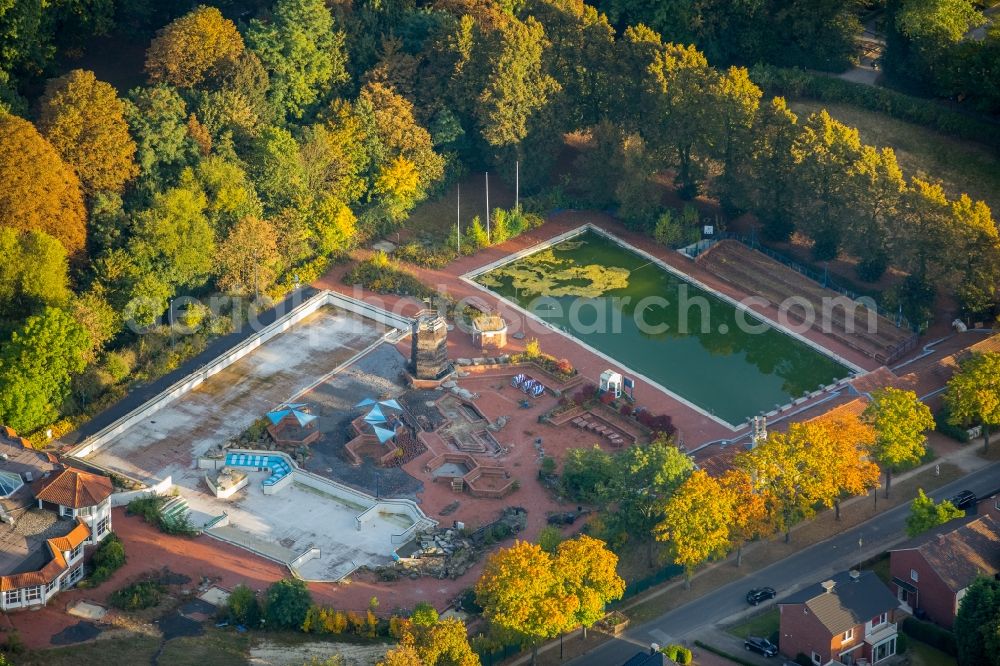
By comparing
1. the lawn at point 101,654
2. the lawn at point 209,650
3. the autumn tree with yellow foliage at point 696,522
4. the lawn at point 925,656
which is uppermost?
the autumn tree with yellow foliage at point 696,522

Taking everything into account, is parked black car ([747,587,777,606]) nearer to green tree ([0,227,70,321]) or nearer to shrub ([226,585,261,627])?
shrub ([226,585,261,627])

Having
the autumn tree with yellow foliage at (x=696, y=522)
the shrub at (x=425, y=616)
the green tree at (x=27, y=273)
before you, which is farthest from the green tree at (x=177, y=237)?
the autumn tree with yellow foliage at (x=696, y=522)

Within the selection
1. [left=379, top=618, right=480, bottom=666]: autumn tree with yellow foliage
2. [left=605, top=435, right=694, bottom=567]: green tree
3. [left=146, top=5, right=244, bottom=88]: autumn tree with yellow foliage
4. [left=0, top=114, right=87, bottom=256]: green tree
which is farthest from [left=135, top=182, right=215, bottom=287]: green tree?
[left=379, top=618, right=480, bottom=666]: autumn tree with yellow foliage

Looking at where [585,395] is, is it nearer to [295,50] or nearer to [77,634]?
[77,634]

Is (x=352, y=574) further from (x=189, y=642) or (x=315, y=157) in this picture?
(x=315, y=157)

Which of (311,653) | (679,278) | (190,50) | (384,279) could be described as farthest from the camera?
(679,278)

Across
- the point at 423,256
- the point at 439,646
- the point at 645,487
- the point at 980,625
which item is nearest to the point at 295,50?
the point at 423,256

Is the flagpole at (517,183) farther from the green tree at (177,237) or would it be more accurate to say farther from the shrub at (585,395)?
the green tree at (177,237)
